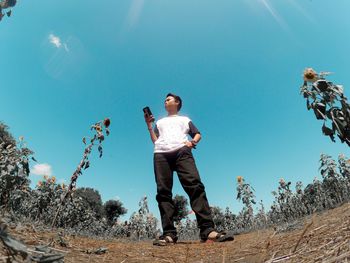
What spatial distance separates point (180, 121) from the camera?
15.4 feet

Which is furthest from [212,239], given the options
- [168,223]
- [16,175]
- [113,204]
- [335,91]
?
[113,204]

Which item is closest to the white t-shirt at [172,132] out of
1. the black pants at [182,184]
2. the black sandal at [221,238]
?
the black pants at [182,184]

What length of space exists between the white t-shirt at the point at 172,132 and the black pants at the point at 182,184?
0.10 metres

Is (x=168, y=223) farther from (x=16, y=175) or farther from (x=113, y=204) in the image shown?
(x=113, y=204)

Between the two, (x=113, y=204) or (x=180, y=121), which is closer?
(x=180, y=121)

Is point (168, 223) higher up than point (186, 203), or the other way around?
point (186, 203)

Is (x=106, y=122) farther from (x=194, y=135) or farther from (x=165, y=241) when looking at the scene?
(x=165, y=241)

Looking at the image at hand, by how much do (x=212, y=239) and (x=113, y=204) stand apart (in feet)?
79.8

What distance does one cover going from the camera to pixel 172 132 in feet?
14.9

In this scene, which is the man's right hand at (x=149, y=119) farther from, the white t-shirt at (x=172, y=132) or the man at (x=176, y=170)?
the white t-shirt at (x=172, y=132)

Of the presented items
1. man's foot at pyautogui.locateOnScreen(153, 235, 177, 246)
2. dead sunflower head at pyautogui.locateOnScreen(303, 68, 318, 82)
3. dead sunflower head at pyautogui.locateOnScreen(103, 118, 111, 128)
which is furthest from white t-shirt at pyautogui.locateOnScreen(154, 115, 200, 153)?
dead sunflower head at pyautogui.locateOnScreen(303, 68, 318, 82)

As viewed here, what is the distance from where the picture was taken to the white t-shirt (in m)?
4.36

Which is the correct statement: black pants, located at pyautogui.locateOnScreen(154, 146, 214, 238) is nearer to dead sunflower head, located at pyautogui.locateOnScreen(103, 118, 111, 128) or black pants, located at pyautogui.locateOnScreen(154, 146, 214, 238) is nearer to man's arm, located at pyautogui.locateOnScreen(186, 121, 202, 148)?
man's arm, located at pyautogui.locateOnScreen(186, 121, 202, 148)

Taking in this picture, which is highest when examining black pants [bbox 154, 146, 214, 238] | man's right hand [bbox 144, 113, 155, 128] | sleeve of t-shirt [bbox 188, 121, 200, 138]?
man's right hand [bbox 144, 113, 155, 128]
